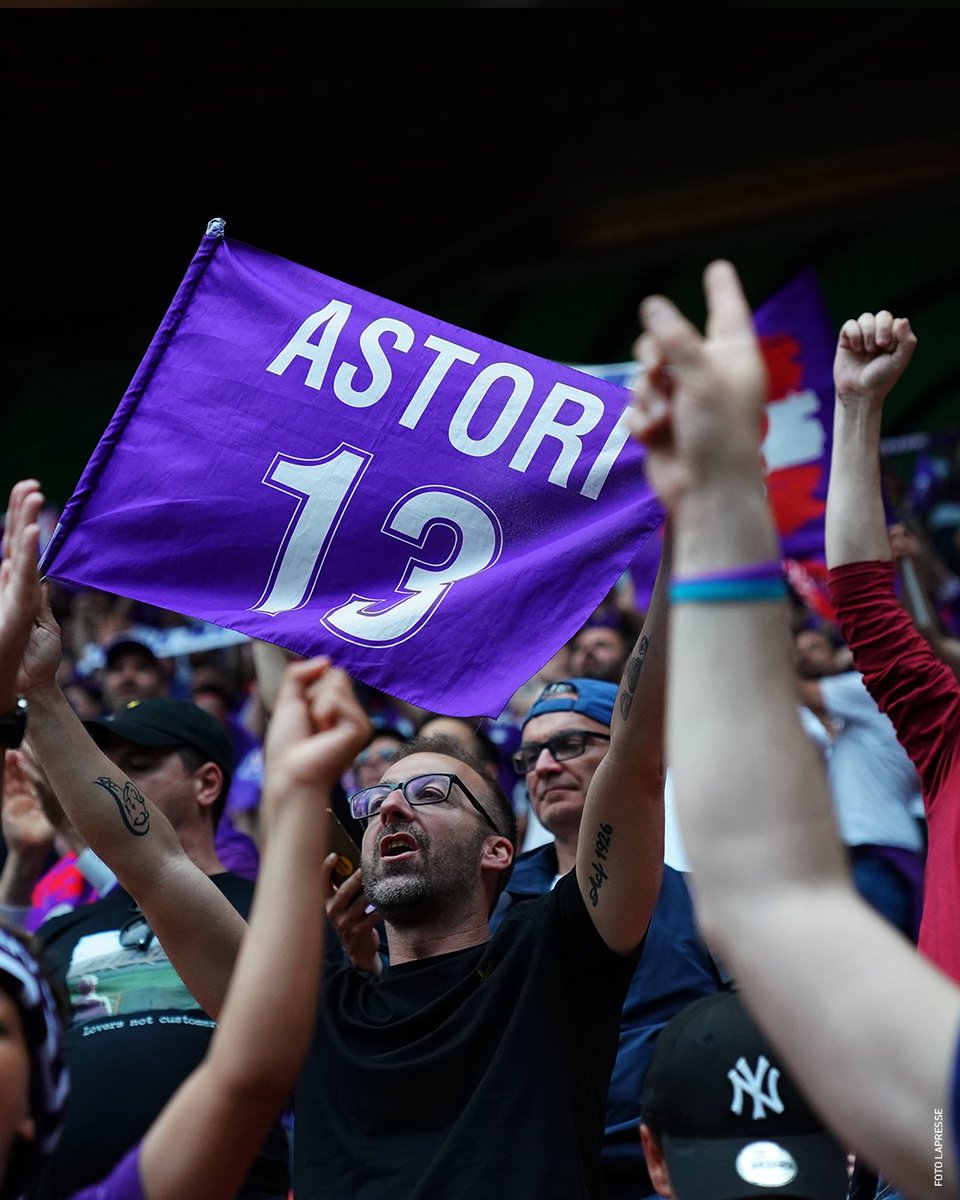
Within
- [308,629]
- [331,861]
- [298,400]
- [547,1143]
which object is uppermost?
[298,400]

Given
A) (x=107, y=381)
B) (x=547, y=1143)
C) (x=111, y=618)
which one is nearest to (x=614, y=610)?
(x=111, y=618)

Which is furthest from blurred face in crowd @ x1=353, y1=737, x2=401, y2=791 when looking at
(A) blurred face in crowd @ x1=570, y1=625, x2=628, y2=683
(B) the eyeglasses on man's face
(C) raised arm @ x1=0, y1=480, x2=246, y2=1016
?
(C) raised arm @ x1=0, y1=480, x2=246, y2=1016

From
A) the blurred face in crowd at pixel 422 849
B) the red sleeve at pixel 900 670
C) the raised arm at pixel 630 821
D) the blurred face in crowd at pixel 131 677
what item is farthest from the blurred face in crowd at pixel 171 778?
the blurred face in crowd at pixel 131 677

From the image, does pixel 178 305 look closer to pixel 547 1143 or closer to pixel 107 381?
pixel 547 1143

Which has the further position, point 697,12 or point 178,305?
point 697,12

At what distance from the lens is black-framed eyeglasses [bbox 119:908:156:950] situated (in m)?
3.75

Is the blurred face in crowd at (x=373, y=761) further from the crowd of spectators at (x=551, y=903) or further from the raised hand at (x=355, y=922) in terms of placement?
the raised hand at (x=355, y=922)

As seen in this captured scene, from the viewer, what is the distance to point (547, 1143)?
8.40 ft

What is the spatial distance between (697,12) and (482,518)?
7960 millimetres

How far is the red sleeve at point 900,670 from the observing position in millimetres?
2988

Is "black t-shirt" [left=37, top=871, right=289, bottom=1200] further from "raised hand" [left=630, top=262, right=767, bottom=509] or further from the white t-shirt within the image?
"raised hand" [left=630, top=262, right=767, bottom=509]

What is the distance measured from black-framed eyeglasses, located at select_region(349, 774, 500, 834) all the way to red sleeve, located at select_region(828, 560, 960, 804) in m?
0.85

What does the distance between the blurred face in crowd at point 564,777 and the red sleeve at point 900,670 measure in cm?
101

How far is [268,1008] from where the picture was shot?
1645 millimetres
